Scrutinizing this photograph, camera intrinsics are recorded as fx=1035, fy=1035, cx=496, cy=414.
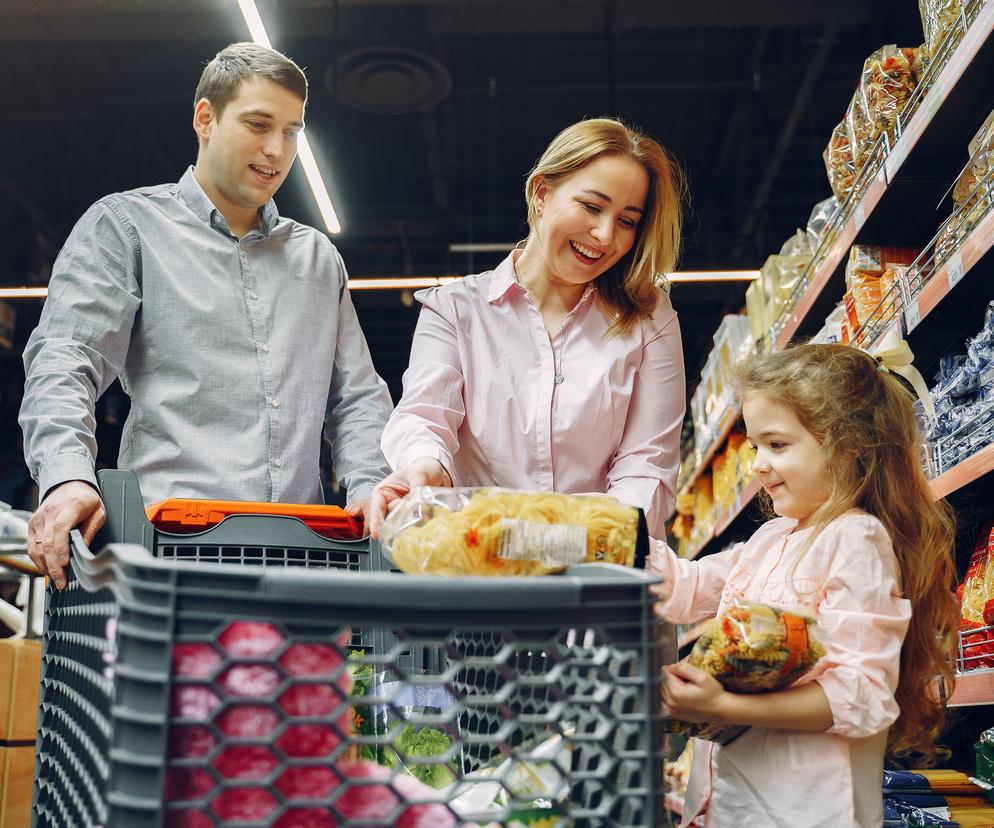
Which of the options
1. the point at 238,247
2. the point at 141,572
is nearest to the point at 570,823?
the point at 141,572

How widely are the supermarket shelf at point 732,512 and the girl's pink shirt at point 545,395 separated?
1.40m

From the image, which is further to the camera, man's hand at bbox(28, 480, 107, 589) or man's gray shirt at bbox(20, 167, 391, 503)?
man's gray shirt at bbox(20, 167, 391, 503)

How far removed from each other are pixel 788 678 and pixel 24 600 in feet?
7.21

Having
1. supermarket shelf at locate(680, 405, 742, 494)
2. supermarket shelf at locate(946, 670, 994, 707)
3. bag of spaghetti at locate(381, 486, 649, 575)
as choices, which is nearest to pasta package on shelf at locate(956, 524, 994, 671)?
supermarket shelf at locate(946, 670, 994, 707)

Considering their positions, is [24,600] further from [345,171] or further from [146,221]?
[345,171]

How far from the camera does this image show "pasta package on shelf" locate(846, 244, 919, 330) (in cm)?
253

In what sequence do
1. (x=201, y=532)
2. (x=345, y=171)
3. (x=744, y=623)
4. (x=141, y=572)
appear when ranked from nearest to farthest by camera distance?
(x=141, y=572), (x=744, y=623), (x=201, y=532), (x=345, y=171)

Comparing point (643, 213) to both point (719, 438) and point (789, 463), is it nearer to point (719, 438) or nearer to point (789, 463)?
point (789, 463)

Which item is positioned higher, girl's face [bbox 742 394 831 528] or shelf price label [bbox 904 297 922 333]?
shelf price label [bbox 904 297 922 333]

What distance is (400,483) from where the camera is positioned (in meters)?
1.32

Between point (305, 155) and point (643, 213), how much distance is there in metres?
3.89

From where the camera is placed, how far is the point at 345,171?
9.11 m

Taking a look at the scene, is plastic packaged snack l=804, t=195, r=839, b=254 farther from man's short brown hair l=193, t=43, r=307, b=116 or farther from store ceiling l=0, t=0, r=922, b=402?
store ceiling l=0, t=0, r=922, b=402

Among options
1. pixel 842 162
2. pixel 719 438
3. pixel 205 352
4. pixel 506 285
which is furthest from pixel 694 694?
pixel 719 438
